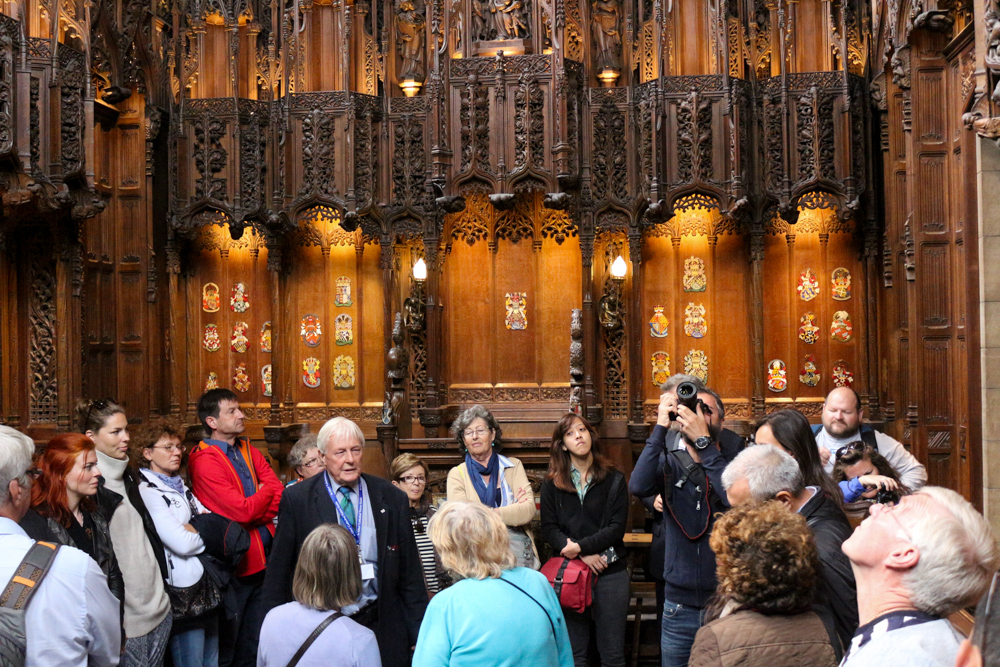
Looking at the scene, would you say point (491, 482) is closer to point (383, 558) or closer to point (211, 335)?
point (383, 558)

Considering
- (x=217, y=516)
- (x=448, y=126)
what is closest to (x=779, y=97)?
(x=448, y=126)

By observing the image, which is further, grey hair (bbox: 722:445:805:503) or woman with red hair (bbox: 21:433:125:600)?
woman with red hair (bbox: 21:433:125:600)

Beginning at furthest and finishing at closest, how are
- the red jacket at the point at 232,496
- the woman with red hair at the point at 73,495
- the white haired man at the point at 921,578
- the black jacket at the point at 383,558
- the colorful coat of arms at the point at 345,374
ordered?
1. the colorful coat of arms at the point at 345,374
2. the red jacket at the point at 232,496
3. the black jacket at the point at 383,558
4. the woman with red hair at the point at 73,495
5. the white haired man at the point at 921,578

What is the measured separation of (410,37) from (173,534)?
813cm

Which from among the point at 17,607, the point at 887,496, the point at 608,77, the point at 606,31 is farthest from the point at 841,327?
the point at 17,607

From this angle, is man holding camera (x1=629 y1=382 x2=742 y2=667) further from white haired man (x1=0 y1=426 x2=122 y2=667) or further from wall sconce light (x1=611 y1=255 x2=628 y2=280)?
wall sconce light (x1=611 y1=255 x2=628 y2=280)

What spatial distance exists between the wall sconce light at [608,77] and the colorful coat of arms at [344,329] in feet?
13.4

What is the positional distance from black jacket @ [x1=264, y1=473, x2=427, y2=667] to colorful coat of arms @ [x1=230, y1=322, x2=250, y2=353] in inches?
315

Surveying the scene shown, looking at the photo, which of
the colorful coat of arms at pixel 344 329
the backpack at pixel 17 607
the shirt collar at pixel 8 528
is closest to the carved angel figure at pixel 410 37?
the colorful coat of arms at pixel 344 329

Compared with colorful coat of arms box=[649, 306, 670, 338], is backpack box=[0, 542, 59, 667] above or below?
below

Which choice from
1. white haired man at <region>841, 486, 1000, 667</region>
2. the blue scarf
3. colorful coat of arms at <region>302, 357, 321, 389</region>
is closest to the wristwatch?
the blue scarf

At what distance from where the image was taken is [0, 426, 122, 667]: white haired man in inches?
111

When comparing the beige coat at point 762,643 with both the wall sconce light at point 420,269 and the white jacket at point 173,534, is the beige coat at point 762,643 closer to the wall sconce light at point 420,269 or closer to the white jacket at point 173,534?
the white jacket at point 173,534

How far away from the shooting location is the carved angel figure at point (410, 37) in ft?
37.3
